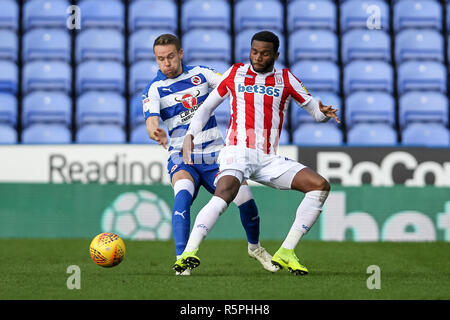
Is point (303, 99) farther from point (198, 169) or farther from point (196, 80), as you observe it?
point (198, 169)

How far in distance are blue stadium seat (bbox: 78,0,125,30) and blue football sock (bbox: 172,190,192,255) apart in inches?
288

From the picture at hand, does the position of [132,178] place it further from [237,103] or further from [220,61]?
[237,103]

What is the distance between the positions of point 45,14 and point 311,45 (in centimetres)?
426

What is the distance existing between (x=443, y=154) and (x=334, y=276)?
522 cm

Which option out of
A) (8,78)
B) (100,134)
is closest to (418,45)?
(100,134)

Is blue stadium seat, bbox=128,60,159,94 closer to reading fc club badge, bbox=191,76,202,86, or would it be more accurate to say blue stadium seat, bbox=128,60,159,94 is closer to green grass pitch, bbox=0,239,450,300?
green grass pitch, bbox=0,239,450,300

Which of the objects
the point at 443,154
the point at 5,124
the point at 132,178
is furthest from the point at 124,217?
the point at 443,154

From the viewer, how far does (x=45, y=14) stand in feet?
44.4

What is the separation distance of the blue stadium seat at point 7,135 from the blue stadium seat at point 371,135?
4.79 metres

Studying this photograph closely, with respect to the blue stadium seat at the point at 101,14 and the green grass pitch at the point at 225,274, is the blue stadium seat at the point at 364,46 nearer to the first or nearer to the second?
the blue stadium seat at the point at 101,14

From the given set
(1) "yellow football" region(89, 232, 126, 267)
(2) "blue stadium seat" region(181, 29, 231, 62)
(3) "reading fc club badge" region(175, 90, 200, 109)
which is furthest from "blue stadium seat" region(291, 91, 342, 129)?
(1) "yellow football" region(89, 232, 126, 267)

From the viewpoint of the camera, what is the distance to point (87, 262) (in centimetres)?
790

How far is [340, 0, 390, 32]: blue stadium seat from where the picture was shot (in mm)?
13430
